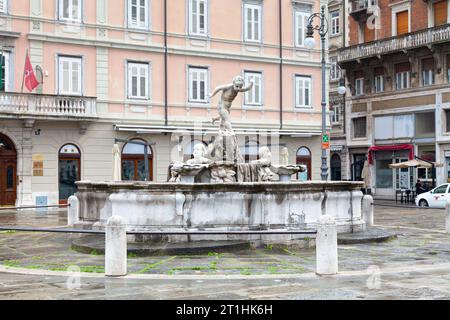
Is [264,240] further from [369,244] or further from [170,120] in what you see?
[170,120]

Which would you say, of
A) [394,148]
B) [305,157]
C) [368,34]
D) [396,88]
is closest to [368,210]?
[305,157]

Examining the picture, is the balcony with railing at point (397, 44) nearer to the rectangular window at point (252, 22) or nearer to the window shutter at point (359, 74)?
the window shutter at point (359, 74)

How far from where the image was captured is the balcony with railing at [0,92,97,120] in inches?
1119

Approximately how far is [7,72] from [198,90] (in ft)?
32.0

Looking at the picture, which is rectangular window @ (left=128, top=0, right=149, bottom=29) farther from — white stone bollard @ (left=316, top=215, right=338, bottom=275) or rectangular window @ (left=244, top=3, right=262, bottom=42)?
white stone bollard @ (left=316, top=215, right=338, bottom=275)

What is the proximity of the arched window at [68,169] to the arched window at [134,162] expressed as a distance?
2.36 m

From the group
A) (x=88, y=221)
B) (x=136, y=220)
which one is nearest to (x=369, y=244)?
(x=136, y=220)

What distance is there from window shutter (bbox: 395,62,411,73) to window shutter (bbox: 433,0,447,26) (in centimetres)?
307

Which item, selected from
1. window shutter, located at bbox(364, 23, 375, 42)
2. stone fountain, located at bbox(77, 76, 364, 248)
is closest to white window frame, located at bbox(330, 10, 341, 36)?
window shutter, located at bbox(364, 23, 375, 42)

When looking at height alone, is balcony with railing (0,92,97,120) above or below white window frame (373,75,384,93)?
below

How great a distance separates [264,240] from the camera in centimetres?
1360

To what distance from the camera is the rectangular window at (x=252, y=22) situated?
35.5 meters

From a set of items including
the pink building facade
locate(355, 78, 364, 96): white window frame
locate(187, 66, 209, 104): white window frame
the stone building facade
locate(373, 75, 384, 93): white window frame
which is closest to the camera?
the pink building facade

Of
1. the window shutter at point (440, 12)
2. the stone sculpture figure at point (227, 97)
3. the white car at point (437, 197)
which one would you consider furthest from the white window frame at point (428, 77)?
the stone sculpture figure at point (227, 97)
